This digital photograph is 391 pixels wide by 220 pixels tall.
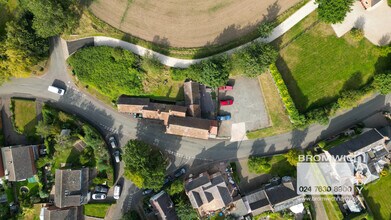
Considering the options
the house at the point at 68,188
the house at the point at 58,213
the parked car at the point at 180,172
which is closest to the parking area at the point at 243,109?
the parked car at the point at 180,172

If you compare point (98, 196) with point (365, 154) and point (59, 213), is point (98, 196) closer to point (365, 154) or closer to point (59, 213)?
point (59, 213)

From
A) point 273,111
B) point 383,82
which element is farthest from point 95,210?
point 383,82

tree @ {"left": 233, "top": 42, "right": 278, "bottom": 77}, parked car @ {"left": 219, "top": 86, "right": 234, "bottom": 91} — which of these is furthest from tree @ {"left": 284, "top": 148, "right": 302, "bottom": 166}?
parked car @ {"left": 219, "top": 86, "right": 234, "bottom": 91}

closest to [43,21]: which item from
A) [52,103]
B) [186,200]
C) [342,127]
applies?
[52,103]

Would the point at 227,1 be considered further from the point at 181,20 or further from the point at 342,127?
the point at 342,127

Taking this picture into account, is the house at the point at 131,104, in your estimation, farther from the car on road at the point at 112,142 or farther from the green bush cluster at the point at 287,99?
the green bush cluster at the point at 287,99

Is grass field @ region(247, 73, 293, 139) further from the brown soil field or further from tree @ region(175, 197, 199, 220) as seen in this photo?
tree @ region(175, 197, 199, 220)

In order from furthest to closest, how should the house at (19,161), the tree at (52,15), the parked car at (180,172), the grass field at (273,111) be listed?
the parked car at (180,172), the grass field at (273,111), the house at (19,161), the tree at (52,15)
